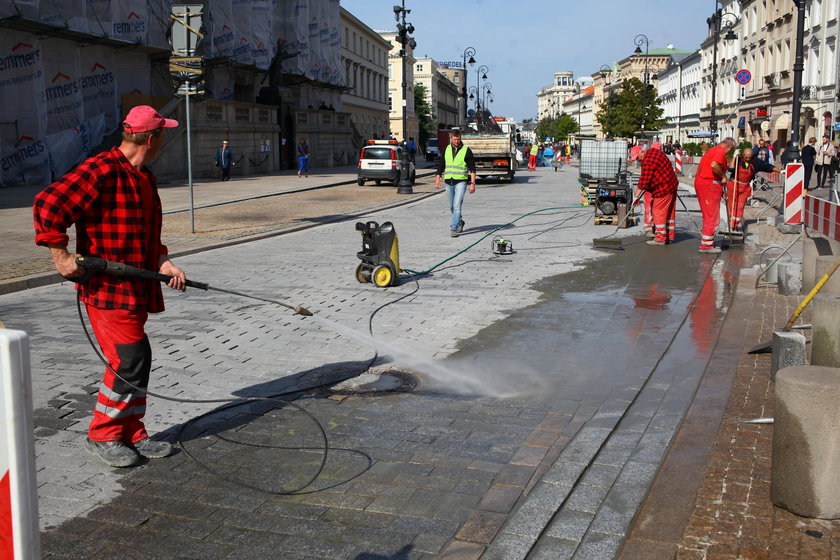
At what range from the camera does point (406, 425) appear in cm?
508

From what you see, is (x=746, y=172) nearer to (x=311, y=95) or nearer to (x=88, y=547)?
(x=88, y=547)

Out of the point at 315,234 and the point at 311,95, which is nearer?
the point at 315,234

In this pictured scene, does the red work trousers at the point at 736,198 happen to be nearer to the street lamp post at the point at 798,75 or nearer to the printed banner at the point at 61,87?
the street lamp post at the point at 798,75

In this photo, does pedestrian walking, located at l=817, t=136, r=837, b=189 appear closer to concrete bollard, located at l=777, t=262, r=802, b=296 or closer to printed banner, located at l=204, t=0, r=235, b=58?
concrete bollard, located at l=777, t=262, r=802, b=296

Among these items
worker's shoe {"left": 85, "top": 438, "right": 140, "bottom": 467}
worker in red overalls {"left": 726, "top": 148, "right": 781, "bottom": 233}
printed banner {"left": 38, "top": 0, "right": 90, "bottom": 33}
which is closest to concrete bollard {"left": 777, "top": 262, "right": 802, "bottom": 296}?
worker in red overalls {"left": 726, "top": 148, "right": 781, "bottom": 233}

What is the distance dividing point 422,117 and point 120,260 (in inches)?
4503

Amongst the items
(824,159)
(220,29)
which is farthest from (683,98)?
(824,159)

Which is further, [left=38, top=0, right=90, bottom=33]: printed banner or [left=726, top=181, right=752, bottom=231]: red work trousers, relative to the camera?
[left=38, top=0, right=90, bottom=33]: printed banner

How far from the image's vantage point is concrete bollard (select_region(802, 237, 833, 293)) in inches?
344

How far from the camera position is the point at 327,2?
58.7 metres

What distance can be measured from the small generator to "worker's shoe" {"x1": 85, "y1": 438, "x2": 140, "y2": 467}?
5.62 meters

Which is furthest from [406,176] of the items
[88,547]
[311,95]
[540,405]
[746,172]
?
[311,95]

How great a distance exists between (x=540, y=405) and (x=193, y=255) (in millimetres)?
8824

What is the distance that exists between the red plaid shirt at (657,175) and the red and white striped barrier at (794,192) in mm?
1714
